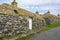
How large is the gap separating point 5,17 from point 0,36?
7.45 feet

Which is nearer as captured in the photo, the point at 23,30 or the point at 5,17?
the point at 5,17

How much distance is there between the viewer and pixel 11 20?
Answer: 19.0m

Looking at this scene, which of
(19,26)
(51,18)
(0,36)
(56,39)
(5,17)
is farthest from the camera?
(51,18)

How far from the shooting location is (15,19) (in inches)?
770

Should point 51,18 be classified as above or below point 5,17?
below

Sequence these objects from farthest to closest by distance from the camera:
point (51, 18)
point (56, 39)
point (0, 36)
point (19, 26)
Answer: point (51, 18)
point (19, 26)
point (0, 36)
point (56, 39)

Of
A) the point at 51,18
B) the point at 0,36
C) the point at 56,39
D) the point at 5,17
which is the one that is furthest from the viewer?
the point at 51,18

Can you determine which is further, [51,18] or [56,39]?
[51,18]

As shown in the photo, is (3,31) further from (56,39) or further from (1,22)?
(56,39)

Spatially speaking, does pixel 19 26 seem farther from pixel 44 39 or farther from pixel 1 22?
pixel 44 39

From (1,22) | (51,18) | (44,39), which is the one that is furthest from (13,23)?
(51,18)

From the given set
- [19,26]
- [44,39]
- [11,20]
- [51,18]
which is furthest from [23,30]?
[51,18]

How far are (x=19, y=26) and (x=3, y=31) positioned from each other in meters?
2.53

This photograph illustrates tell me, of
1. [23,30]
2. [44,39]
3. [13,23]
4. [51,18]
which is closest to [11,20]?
[13,23]
